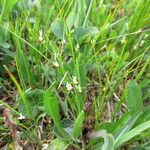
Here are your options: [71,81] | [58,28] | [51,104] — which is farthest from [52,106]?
[58,28]

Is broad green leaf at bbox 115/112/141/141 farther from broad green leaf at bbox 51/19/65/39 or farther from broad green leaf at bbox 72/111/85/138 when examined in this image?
broad green leaf at bbox 51/19/65/39

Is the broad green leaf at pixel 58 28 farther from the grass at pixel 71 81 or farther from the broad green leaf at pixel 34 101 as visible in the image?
the broad green leaf at pixel 34 101

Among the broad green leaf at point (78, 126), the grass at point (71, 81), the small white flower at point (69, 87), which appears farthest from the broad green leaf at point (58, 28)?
the broad green leaf at point (78, 126)

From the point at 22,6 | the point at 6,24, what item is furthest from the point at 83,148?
the point at 22,6

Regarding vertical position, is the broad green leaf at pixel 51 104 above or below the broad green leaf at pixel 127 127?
above

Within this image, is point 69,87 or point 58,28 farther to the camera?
point 58,28

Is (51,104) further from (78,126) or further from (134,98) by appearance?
(134,98)
